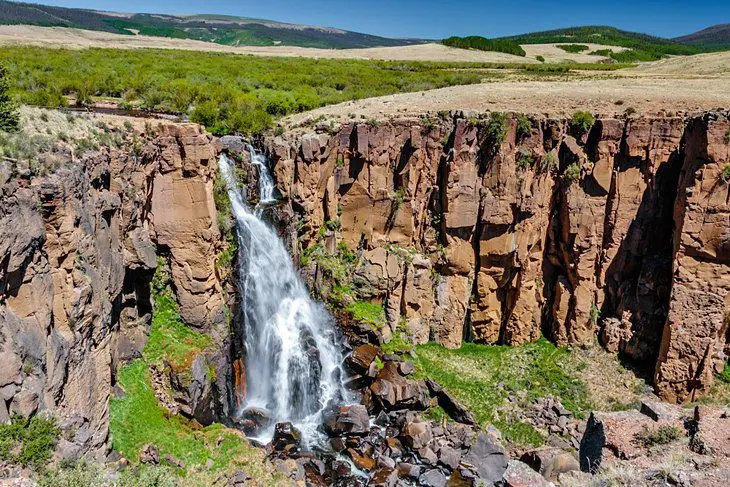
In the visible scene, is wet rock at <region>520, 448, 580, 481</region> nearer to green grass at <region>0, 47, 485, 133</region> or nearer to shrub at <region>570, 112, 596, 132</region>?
shrub at <region>570, 112, 596, 132</region>

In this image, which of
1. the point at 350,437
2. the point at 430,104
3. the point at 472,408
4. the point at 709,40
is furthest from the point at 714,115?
the point at 709,40

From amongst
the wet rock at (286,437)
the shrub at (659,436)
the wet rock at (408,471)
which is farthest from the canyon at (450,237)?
the shrub at (659,436)

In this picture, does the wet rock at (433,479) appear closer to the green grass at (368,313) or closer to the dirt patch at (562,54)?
the green grass at (368,313)

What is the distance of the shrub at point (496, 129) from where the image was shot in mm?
25281

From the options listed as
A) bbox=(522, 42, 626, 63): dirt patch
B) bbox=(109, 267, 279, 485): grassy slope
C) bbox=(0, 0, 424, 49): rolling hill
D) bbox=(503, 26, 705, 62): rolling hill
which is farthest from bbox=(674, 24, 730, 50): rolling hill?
bbox=(109, 267, 279, 485): grassy slope

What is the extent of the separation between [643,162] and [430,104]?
12.5m

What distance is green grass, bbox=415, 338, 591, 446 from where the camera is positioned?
23.2 m

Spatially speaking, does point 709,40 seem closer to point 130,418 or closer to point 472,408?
point 472,408

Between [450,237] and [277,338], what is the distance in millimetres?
10708

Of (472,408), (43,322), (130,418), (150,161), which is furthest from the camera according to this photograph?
(472,408)

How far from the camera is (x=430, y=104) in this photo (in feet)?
101

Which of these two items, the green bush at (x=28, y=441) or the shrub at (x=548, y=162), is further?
the shrub at (x=548, y=162)

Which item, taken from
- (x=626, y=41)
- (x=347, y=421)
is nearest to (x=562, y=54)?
(x=626, y=41)

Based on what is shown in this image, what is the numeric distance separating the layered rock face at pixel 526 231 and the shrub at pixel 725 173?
123 cm
